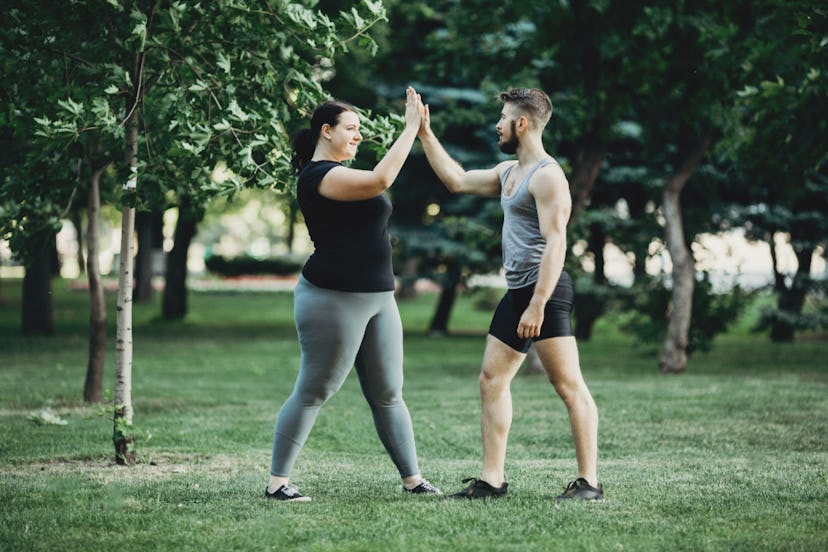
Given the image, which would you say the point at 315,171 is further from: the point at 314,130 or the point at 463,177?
the point at 463,177

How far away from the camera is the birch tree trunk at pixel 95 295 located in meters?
11.9

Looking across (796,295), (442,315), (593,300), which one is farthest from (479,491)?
(442,315)

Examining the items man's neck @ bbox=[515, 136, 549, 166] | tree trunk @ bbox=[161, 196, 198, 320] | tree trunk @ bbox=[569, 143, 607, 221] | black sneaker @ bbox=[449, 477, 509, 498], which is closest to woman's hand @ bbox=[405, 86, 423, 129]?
man's neck @ bbox=[515, 136, 549, 166]

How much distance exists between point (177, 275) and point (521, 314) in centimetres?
2320

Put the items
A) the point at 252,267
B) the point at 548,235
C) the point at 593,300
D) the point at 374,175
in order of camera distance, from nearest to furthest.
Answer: the point at 374,175 → the point at 548,235 → the point at 593,300 → the point at 252,267

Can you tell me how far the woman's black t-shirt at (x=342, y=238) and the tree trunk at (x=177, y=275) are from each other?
21284mm

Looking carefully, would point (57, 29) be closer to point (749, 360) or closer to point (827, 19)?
point (827, 19)

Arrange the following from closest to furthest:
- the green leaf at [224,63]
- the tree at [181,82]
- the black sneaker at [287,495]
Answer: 1. the black sneaker at [287,495]
2. the tree at [181,82]
3. the green leaf at [224,63]

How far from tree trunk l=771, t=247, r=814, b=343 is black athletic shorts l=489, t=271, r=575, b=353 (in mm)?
17501

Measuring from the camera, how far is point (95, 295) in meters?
11.9

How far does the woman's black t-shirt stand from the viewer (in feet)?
19.8

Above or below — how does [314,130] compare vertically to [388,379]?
above

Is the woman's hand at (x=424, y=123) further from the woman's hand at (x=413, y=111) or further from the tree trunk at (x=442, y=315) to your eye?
the tree trunk at (x=442, y=315)

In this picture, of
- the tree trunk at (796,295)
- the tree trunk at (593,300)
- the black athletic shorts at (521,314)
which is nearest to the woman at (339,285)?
the black athletic shorts at (521,314)
